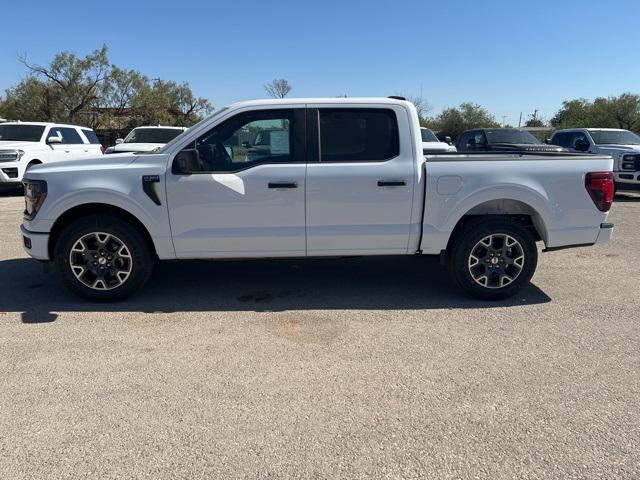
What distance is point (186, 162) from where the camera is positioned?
14.7 ft

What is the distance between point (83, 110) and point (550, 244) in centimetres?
3775

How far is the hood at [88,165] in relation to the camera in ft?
15.2

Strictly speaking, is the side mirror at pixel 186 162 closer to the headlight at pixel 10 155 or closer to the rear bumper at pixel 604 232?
the rear bumper at pixel 604 232

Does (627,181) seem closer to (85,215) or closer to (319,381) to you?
(319,381)

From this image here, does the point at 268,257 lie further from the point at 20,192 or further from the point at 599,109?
the point at 599,109

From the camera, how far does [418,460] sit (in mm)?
2574

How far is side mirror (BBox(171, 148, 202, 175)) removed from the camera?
4465 mm

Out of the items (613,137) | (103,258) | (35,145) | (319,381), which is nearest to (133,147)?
(35,145)

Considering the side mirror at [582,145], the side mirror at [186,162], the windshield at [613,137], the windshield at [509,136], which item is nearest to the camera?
the side mirror at [186,162]

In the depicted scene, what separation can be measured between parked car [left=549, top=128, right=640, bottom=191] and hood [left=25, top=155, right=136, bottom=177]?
1130cm

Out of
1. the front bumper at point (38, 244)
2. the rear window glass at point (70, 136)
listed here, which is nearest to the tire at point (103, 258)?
the front bumper at point (38, 244)

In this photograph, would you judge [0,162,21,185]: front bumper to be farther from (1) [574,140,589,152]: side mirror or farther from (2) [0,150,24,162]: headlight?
(1) [574,140,589,152]: side mirror

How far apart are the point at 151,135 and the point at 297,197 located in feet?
36.1

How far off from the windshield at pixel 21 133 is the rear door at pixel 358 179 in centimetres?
1162
